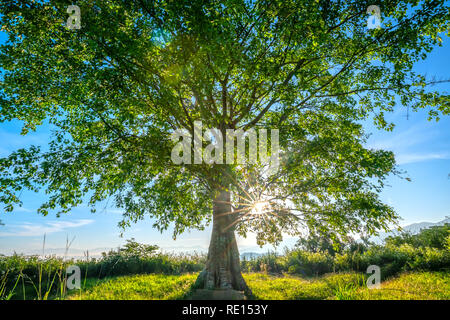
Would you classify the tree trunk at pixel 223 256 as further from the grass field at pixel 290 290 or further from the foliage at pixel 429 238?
the foliage at pixel 429 238

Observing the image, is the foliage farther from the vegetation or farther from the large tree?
the large tree

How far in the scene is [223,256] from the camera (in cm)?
967

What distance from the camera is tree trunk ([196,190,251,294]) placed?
9.24 m

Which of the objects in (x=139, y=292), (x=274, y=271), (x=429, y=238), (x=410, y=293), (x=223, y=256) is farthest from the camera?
(x=274, y=271)

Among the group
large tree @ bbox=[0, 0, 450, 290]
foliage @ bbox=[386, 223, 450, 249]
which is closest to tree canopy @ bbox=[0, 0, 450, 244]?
large tree @ bbox=[0, 0, 450, 290]

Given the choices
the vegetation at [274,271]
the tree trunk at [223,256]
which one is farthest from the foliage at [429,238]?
the tree trunk at [223,256]

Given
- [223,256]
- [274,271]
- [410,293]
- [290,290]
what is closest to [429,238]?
[274,271]

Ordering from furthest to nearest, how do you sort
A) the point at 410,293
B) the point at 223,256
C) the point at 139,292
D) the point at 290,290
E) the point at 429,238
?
the point at 429,238, the point at 223,256, the point at 290,290, the point at 139,292, the point at 410,293

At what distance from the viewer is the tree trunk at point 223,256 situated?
30.3 ft

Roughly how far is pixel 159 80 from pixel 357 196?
29.5 ft

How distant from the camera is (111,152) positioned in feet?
28.6

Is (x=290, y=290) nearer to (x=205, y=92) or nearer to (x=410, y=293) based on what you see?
(x=410, y=293)

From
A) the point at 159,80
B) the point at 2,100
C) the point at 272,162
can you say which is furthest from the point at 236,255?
the point at 2,100

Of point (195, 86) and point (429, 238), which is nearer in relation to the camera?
point (195, 86)
